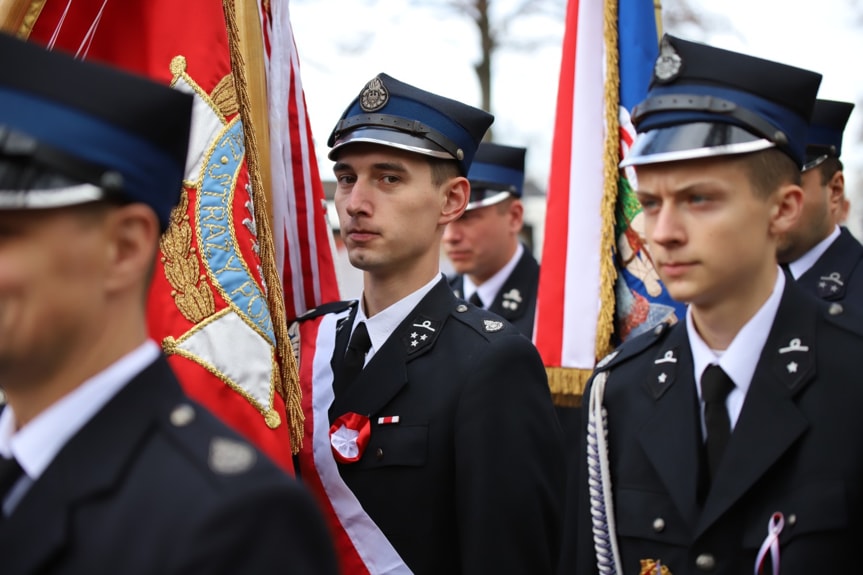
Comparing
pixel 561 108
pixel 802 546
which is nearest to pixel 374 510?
pixel 802 546

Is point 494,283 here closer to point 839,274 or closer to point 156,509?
point 839,274

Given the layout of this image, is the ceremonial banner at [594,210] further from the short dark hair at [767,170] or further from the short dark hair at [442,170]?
the short dark hair at [767,170]

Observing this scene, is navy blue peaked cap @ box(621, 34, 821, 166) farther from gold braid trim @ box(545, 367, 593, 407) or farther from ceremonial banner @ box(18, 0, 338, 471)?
gold braid trim @ box(545, 367, 593, 407)

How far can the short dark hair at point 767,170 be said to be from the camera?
2.37 m

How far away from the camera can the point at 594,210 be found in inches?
177

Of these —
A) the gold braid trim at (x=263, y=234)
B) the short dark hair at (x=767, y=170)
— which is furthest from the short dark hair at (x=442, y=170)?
the short dark hair at (x=767, y=170)

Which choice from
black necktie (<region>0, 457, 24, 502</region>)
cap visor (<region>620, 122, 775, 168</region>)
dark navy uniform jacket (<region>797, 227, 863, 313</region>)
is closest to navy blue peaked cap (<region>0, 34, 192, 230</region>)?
black necktie (<region>0, 457, 24, 502</region>)

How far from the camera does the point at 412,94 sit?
11.2 feet

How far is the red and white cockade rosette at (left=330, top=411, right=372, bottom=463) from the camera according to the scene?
9.86ft

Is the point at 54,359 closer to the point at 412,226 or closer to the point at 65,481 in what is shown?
the point at 65,481

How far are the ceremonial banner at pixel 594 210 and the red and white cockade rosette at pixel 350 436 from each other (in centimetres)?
153

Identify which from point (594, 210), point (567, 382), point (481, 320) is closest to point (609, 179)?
point (594, 210)

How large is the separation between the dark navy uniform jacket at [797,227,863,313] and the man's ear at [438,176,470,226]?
166 cm

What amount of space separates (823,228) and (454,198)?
1908mm
